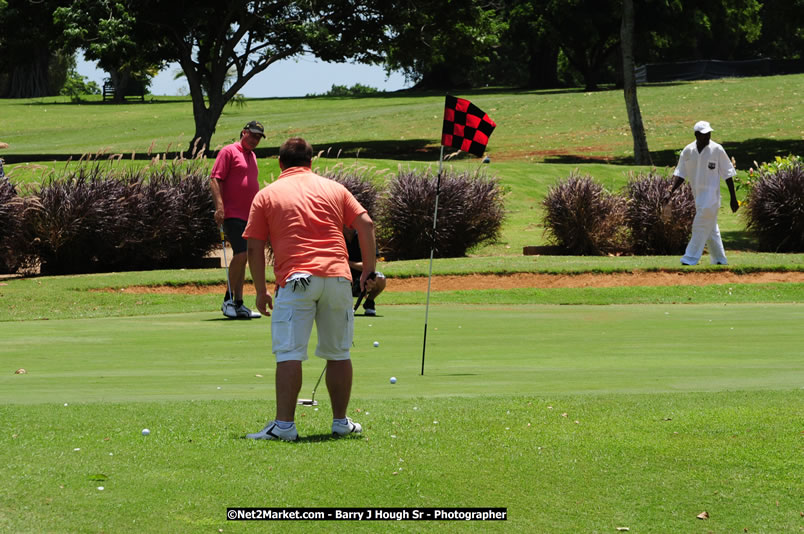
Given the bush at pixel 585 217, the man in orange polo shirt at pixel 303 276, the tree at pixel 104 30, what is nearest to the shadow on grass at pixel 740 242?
the bush at pixel 585 217

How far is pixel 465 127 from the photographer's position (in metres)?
10.4

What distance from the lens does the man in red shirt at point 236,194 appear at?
511 inches

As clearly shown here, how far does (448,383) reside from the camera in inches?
329

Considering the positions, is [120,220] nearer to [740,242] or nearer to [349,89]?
[740,242]

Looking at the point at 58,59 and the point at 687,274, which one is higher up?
the point at 58,59

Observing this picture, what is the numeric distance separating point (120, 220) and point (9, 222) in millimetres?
1996

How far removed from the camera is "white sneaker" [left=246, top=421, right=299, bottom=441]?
6.24 meters

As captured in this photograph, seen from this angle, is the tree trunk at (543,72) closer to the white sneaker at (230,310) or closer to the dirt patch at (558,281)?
the dirt patch at (558,281)

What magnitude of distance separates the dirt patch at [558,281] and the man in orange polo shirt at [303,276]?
11432 millimetres

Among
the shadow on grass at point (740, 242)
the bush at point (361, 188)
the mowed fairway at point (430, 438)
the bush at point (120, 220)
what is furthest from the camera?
the shadow on grass at point (740, 242)

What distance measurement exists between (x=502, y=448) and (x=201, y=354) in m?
4.69

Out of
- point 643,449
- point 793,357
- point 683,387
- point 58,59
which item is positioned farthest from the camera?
point 58,59

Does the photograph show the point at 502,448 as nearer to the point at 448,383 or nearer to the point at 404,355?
the point at 448,383

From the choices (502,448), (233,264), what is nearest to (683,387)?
(502,448)
